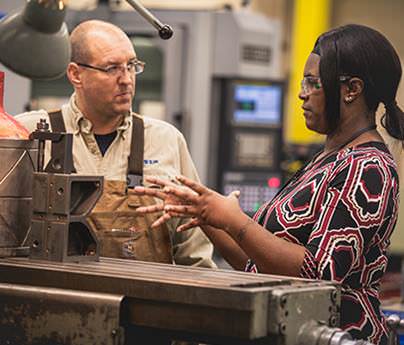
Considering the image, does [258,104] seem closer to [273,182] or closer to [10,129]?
[273,182]

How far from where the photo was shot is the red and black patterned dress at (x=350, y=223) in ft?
6.56

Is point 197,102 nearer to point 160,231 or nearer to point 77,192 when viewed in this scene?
point 160,231

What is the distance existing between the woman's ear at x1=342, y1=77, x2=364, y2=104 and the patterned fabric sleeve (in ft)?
0.48

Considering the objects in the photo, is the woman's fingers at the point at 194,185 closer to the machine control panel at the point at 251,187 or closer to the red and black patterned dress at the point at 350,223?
the red and black patterned dress at the point at 350,223

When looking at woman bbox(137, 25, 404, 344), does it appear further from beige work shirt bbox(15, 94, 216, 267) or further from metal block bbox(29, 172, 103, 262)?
beige work shirt bbox(15, 94, 216, 267)

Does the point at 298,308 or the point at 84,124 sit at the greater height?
the point at 84,124

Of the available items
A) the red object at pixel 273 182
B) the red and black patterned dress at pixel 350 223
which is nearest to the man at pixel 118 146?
the red and black patterned dress at pixel 350 223

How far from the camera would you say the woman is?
199 centimetres

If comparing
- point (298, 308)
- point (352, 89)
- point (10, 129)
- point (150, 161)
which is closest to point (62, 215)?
point (10, 129)

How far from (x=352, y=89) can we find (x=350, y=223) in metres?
0.31

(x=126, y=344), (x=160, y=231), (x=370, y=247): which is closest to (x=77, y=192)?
(x=126, y=344)

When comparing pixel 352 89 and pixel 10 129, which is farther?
pixel 352 89

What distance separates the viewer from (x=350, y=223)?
201 centimetres

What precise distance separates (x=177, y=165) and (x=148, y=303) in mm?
1194
